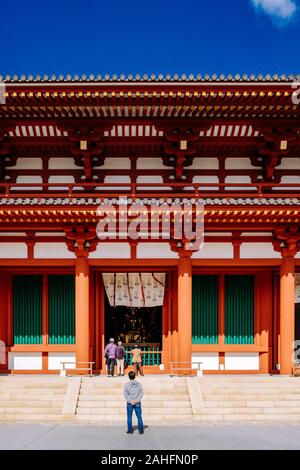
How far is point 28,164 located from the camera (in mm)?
14188

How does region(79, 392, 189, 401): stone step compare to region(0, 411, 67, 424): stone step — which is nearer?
region(0, 411, 67, 424): stone step

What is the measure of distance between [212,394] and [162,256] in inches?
162

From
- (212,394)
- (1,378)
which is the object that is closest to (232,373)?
(212,394)

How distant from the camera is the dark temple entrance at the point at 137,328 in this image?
14.6m

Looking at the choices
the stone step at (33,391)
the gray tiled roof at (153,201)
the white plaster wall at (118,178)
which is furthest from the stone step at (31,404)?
the white plaster wall at (118,178)

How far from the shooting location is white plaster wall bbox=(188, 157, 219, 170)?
1414cm

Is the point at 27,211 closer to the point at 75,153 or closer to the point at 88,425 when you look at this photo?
the point at 75,153

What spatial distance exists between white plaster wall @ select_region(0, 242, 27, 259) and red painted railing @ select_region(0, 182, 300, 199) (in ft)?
4.95

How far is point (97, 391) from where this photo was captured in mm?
11672

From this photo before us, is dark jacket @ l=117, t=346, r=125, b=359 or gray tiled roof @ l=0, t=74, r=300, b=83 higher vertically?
gray tiled roof @ l=0, t=74, r=300, b=83

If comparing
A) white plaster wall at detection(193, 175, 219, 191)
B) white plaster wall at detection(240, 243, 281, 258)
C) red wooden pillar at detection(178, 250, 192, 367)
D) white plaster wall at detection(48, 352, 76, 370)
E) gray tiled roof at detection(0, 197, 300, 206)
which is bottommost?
white plaster wall at detection(48, 352, 76, 370)

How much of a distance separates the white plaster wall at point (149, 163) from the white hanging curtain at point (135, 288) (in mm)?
3427

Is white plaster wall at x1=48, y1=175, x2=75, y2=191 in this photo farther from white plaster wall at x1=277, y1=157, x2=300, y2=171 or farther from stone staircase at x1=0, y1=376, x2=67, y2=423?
white plaster wall at x1=277, y1=157, x2=300, y2=171

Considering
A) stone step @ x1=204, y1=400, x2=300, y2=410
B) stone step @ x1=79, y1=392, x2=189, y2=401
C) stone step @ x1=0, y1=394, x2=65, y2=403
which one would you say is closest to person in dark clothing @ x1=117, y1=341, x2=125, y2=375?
stone step @ x1=79, y1=392, x2=189, y2=401
